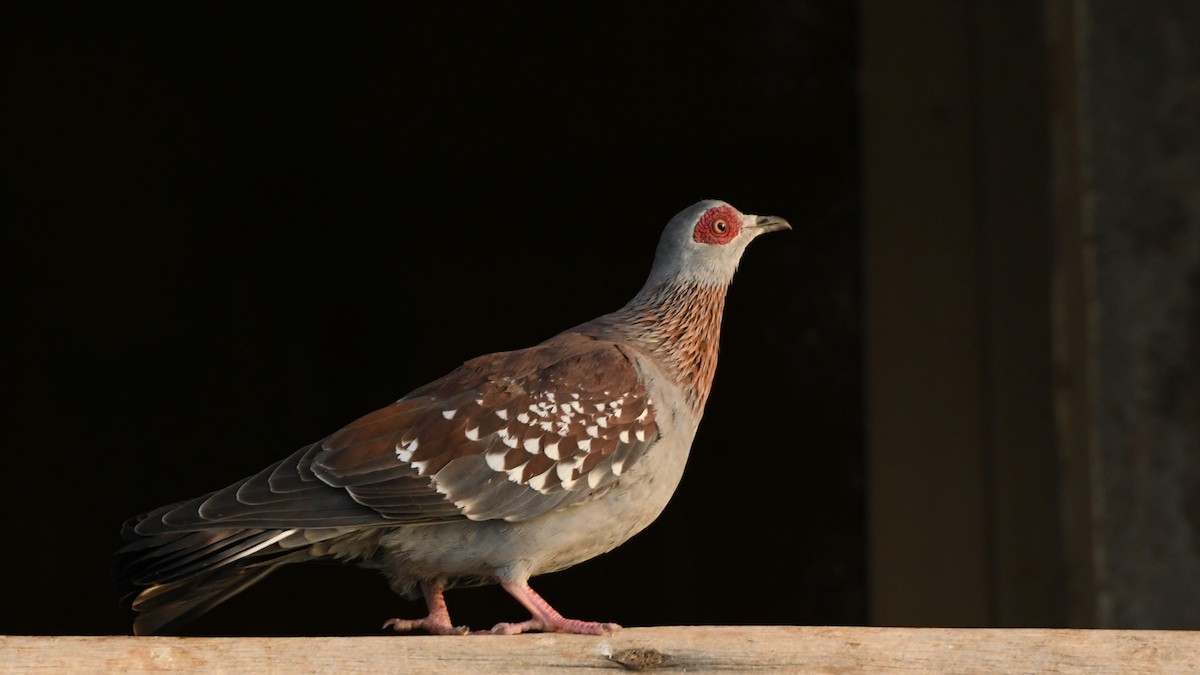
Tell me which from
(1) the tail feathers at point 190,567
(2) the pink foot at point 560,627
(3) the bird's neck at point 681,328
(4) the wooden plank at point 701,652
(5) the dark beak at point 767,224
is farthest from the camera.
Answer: (5) the dark beak at point 767,224

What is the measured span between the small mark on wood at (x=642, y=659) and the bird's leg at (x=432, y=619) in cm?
48

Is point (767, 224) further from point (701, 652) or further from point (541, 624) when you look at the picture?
point (701, 652)

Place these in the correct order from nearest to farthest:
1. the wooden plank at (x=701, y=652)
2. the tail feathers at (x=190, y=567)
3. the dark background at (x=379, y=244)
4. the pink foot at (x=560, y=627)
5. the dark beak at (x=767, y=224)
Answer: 1. the wooden plank at (x=701, y=652)
2. the pink foot at (x=560, y=627)
3. the tail feathers at (x=190, y=567)
4. the dark beak at (x=767, y=224)
5. the dark background at (x=379, y=244)

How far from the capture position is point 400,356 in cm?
591

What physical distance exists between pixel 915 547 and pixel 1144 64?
1.86m

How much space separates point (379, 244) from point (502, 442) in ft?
11.5

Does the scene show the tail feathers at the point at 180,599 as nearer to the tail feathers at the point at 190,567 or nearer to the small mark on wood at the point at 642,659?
the tail feathers at the point at 190,567

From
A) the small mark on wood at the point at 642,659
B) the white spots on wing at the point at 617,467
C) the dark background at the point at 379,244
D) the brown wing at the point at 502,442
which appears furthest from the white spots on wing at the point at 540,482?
the dark background at the point at 379,244

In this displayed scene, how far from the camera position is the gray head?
9.35ft

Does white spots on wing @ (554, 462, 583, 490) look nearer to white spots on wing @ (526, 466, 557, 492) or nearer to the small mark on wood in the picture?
white spots on wing @ (526, 466, 557, 492)

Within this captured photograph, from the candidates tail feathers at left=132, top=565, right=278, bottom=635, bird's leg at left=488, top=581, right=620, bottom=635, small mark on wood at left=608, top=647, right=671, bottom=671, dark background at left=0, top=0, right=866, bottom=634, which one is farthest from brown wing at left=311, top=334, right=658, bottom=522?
dark background at left=0, top=0, right=866, bottom=634

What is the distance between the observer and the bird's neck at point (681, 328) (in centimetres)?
276

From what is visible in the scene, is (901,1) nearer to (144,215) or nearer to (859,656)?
(144,215)

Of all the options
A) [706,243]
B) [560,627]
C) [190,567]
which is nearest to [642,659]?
[560,627]
